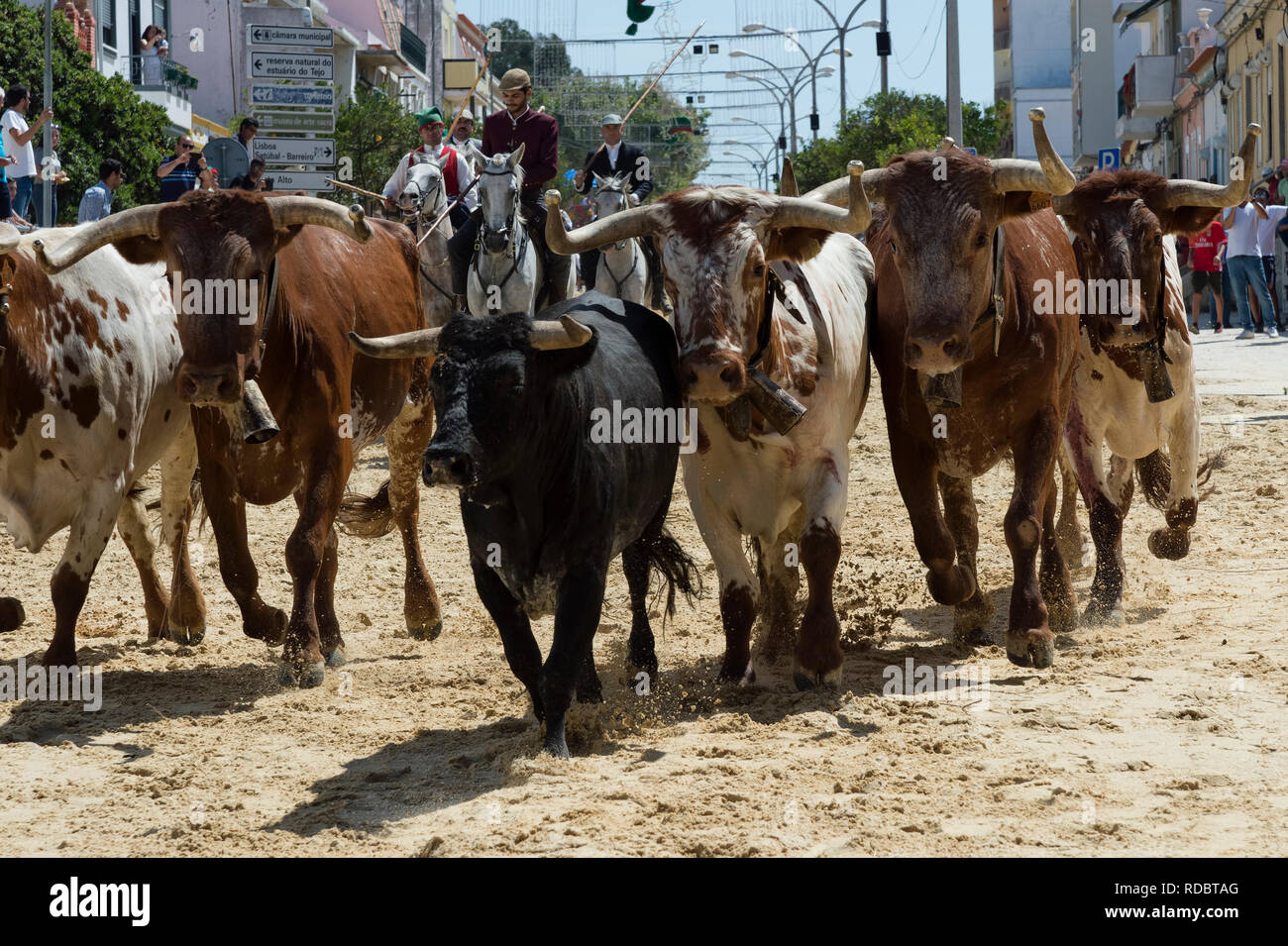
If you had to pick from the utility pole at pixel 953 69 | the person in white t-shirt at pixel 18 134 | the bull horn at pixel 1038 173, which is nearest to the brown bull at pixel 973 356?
the bull horn at pixel 1038 173

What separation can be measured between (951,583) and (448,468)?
2883 millimetres

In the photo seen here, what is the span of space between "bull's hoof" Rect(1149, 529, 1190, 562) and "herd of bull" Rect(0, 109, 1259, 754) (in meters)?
0.56

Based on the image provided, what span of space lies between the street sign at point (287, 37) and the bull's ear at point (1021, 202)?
14281 mm

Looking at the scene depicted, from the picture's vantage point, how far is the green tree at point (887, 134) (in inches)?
1567

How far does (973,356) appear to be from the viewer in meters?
6.46

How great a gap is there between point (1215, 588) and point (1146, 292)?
1715 millimetres

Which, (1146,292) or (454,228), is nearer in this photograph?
(1146,292)

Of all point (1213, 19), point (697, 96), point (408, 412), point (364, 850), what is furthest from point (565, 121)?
point (364, 850)

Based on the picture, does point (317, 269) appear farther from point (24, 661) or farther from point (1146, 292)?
point (1146, 292)

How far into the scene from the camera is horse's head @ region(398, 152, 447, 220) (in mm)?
12977

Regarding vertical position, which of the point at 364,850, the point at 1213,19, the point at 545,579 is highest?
the point at 1213,19

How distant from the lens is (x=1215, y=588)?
815 cm

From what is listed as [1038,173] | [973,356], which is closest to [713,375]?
[973,356]

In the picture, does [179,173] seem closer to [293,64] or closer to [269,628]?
[293,64]
